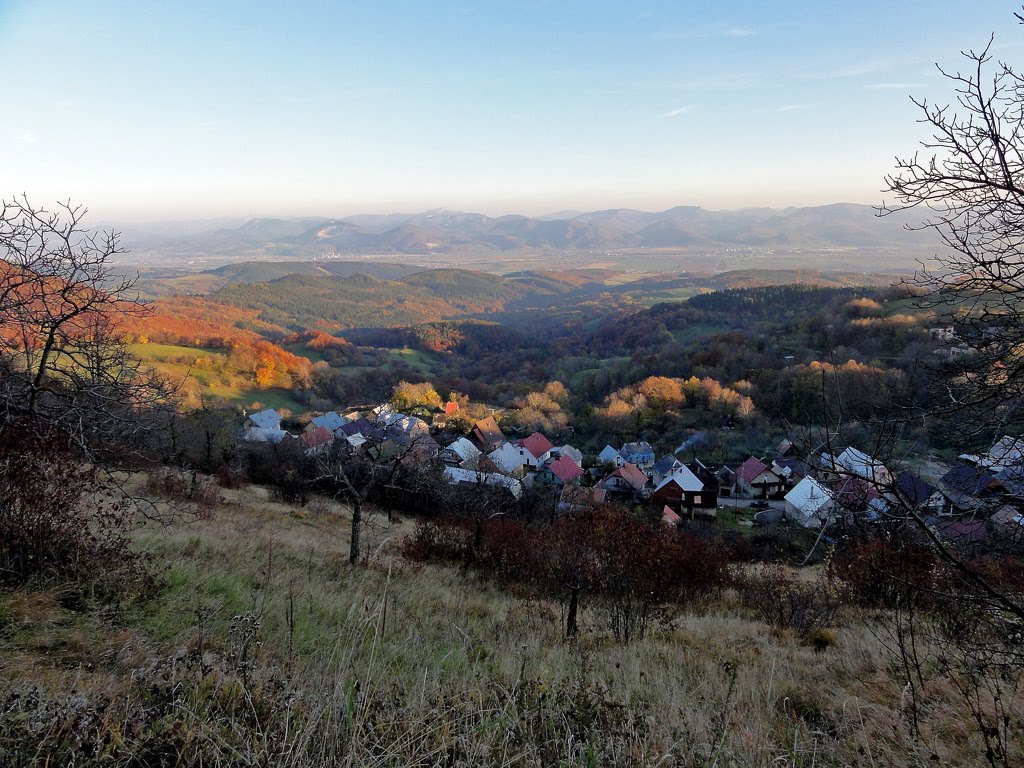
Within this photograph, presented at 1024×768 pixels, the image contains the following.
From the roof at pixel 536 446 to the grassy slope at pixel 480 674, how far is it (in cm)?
3320

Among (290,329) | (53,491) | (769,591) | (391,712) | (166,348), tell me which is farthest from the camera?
(290,329)

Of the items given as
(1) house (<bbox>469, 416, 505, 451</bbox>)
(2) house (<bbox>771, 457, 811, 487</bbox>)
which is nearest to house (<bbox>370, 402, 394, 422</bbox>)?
(1) house (<bbox>469, 416, 505, 451</bbox>)

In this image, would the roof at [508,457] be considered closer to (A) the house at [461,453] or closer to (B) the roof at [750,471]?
(A) the house at [461,453]

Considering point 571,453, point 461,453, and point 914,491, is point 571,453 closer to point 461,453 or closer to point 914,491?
point 461,453

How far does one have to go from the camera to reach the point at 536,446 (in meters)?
41.2

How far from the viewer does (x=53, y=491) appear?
4.57 metres

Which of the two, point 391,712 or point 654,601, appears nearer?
point 391,712

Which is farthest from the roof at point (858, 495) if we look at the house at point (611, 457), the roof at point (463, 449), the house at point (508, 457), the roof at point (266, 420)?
the roof at point (266, 420)

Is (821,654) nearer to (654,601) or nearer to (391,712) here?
(654,601)

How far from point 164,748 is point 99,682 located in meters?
0.89

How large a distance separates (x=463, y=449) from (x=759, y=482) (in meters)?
20.4

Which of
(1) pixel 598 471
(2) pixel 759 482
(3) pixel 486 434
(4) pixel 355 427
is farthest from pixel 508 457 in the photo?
(2) pixel 759 482

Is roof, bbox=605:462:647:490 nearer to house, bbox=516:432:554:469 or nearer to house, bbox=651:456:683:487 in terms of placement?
house, bbox=651:456:683:487

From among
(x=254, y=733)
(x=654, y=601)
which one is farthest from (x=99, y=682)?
(x=654, y=601)
